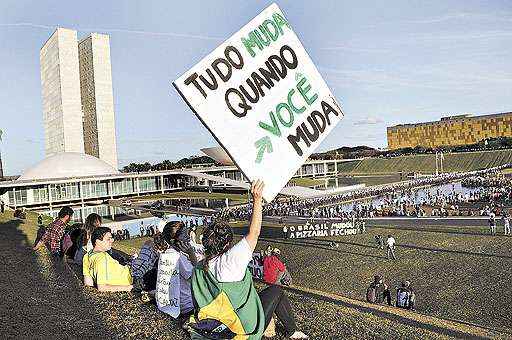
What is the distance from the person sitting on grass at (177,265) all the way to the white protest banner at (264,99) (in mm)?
1436

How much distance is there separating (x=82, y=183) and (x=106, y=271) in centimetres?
5704

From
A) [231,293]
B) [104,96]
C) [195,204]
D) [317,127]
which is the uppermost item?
[104,96]

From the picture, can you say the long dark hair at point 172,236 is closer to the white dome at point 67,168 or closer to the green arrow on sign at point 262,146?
the green arrow on sign at point 262,146

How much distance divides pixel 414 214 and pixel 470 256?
15260 millimetres

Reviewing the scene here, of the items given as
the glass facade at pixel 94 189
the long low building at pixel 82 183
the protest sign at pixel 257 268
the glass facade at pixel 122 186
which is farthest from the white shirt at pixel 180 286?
the glass facade at pixel 122 186

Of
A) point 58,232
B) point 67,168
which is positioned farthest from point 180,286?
point 67,168

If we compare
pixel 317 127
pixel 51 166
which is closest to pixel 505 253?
pixel 317 127

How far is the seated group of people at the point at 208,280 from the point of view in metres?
4.25

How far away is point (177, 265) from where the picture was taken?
596 centimetres

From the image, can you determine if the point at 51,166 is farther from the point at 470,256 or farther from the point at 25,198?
the point at 470,256

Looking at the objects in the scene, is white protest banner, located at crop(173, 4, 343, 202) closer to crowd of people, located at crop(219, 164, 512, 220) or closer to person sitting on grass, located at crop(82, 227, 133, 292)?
person sitting on grass, located at crop(82, 227, 133, 292)

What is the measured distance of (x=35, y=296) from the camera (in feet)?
26.5

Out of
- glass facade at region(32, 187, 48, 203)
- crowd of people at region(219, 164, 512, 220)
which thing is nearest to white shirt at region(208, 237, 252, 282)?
crowd of people at region(219, 164, 512, 220)

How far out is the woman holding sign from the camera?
4199mm
